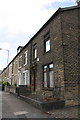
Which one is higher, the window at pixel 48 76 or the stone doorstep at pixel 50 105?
the window at pixel 48 76

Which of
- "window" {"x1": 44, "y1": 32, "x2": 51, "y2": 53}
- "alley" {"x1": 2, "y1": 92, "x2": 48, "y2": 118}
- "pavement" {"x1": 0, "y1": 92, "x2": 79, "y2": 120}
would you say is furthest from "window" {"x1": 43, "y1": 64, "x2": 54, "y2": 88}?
"pavement" {"x1": 0, "y1": 92, "x2": 79, "y2": 120}

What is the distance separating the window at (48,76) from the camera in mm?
11772

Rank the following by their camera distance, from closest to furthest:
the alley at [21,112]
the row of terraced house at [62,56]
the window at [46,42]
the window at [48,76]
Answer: the alley at [21,112] → the row of terraced house at [62,56] → the window at [48,76] → the window at [46,42]

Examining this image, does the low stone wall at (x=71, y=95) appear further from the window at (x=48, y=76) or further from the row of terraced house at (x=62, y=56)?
the window at (x=48, y=76)

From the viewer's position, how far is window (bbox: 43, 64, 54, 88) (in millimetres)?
11772

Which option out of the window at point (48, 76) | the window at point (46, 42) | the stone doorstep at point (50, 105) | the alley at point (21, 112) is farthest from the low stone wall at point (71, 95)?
the window at point (46, 42)

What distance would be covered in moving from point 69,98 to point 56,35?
505 centimetres

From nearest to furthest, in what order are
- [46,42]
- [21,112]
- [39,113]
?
[39,113], [21,112], [46,42]

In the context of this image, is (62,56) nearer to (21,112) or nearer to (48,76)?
(48,76)

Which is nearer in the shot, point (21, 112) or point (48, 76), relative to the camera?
point (21, 112)

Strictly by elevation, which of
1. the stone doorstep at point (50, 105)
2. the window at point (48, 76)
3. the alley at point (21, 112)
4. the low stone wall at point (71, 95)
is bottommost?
the alley at point (21, 112)

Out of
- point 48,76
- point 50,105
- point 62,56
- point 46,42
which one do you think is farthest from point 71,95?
point 46,42

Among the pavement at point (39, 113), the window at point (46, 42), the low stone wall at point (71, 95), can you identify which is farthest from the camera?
the window at point (46, 42)

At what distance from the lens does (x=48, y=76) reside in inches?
484
